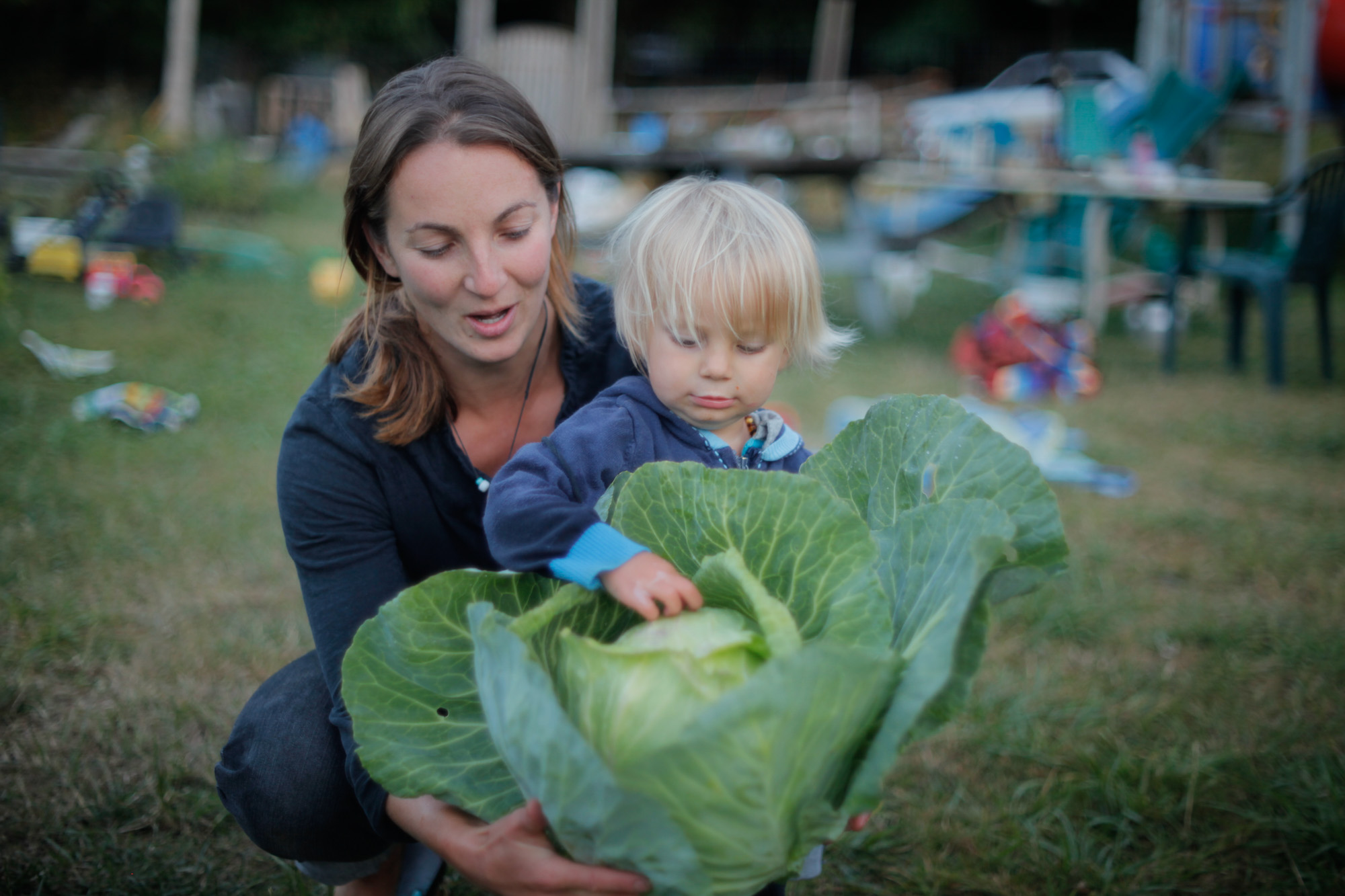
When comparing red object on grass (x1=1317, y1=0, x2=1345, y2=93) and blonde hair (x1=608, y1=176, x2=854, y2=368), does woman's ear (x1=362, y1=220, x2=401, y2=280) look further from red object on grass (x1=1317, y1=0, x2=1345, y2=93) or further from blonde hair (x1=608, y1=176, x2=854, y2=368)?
red object on grass (x1=1317, y1=0, x2=1345, y2=93)

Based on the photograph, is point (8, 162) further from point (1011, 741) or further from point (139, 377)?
point (1011, 741)

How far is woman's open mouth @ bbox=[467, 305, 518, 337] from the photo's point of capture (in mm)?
1557

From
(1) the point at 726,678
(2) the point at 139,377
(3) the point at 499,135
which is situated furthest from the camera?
(2) the point at 139,377

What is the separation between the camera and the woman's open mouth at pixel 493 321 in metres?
1.56

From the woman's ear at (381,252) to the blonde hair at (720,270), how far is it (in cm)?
40

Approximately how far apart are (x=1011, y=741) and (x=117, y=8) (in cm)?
2013

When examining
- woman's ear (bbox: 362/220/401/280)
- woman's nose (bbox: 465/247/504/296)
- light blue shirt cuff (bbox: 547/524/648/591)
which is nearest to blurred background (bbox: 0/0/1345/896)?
woman's ear (bbox: 362/220/401/280)

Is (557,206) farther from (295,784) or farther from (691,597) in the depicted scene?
(295,784)

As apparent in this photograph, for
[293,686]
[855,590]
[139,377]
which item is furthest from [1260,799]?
[139,377]

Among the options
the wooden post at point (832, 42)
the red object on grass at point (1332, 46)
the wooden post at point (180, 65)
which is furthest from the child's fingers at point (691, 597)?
the wooden post at point (832, 42)

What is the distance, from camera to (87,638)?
8.65 ft

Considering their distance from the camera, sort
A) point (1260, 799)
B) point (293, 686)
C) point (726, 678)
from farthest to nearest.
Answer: point (1260, 799)
point (293, 686)
point (726, 678)

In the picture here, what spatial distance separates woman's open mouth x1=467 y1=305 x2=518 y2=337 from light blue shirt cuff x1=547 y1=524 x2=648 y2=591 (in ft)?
1.83

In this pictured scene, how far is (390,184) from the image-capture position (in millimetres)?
1524
